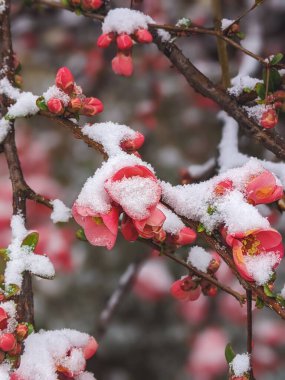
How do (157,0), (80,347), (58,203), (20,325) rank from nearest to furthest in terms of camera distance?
1. (20,325)
2. (80,347)
3. (58,203)
4. (157,0)

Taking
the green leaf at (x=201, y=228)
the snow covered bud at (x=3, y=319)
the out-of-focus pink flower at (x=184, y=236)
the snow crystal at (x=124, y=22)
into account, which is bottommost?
the snow covered bud at (x=3, y=319)

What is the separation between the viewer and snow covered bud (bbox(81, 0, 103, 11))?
118cm

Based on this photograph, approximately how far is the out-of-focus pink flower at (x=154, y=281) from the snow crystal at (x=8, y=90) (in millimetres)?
1205

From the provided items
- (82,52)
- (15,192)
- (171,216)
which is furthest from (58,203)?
(82,52)

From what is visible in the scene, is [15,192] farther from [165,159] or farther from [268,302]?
[165,159]

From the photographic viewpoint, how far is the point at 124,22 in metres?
1.10

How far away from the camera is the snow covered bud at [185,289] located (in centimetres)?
103

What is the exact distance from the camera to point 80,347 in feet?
2.87

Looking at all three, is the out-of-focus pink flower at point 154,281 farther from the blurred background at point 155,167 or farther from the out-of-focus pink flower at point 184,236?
the out-of-focus pink flower at point 184,236

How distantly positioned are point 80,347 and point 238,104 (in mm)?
473

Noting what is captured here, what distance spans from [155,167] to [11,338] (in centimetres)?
171

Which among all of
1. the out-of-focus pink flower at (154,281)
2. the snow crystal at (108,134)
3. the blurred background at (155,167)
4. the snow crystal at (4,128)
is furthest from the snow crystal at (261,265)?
the out-of-focus pink flower at (154,281)

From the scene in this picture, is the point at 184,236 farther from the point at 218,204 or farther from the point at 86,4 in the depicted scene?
the point at 86,4

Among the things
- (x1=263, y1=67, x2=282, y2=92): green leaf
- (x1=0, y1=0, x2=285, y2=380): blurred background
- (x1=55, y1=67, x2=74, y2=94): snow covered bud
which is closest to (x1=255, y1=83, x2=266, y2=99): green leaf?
(x1=263, y1=67, x2=282, y2=92): green leaf
